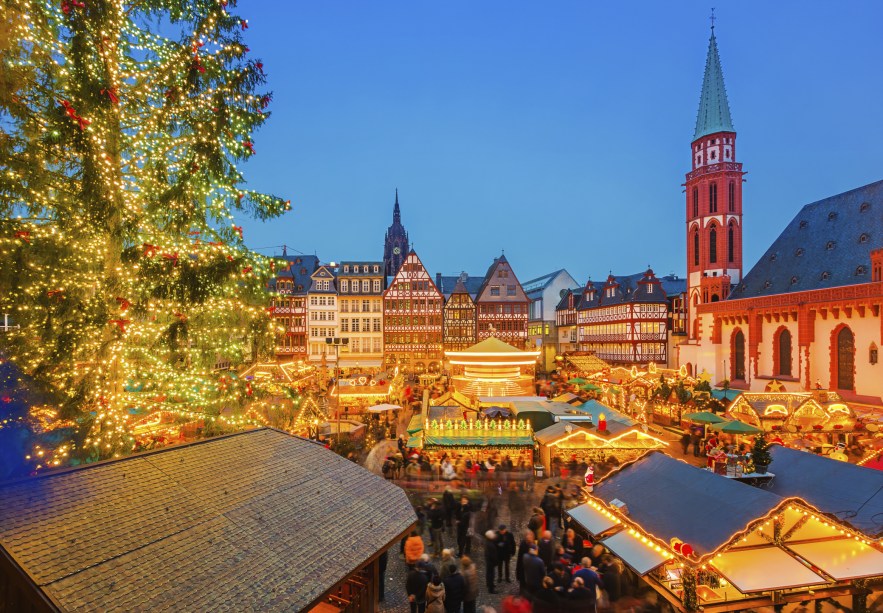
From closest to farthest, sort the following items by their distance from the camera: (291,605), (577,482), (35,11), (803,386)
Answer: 1. (291,605)
2. (35,11)
3. (577,482)
4. (803,386)

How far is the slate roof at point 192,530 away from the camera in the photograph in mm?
3656

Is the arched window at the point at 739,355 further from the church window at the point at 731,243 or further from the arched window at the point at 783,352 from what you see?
the church window at the point at 731,243

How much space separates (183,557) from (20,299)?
451 cm

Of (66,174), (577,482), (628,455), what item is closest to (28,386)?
(66,174)

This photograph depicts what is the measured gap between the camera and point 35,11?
600 cm

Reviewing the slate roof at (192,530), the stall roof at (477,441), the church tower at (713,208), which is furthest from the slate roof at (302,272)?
the slate roof at (192,530)

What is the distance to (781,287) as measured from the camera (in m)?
34.4

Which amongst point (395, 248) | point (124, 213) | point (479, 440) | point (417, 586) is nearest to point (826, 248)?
point (479, 440)

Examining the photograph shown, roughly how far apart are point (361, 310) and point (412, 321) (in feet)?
16.5

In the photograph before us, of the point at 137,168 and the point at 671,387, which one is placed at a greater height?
the point at 137,168

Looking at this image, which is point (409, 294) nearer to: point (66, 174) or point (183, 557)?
point (66, 174)

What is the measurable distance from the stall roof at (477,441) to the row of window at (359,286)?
32.6 metres

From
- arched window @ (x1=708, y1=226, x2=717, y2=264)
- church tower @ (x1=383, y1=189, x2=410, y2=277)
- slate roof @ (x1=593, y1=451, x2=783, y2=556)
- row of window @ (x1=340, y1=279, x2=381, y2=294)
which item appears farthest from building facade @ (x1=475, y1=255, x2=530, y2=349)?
slate roof @ (x1=593, y1=451, x2=783, y2=556)

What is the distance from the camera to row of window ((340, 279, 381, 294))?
46750mm
